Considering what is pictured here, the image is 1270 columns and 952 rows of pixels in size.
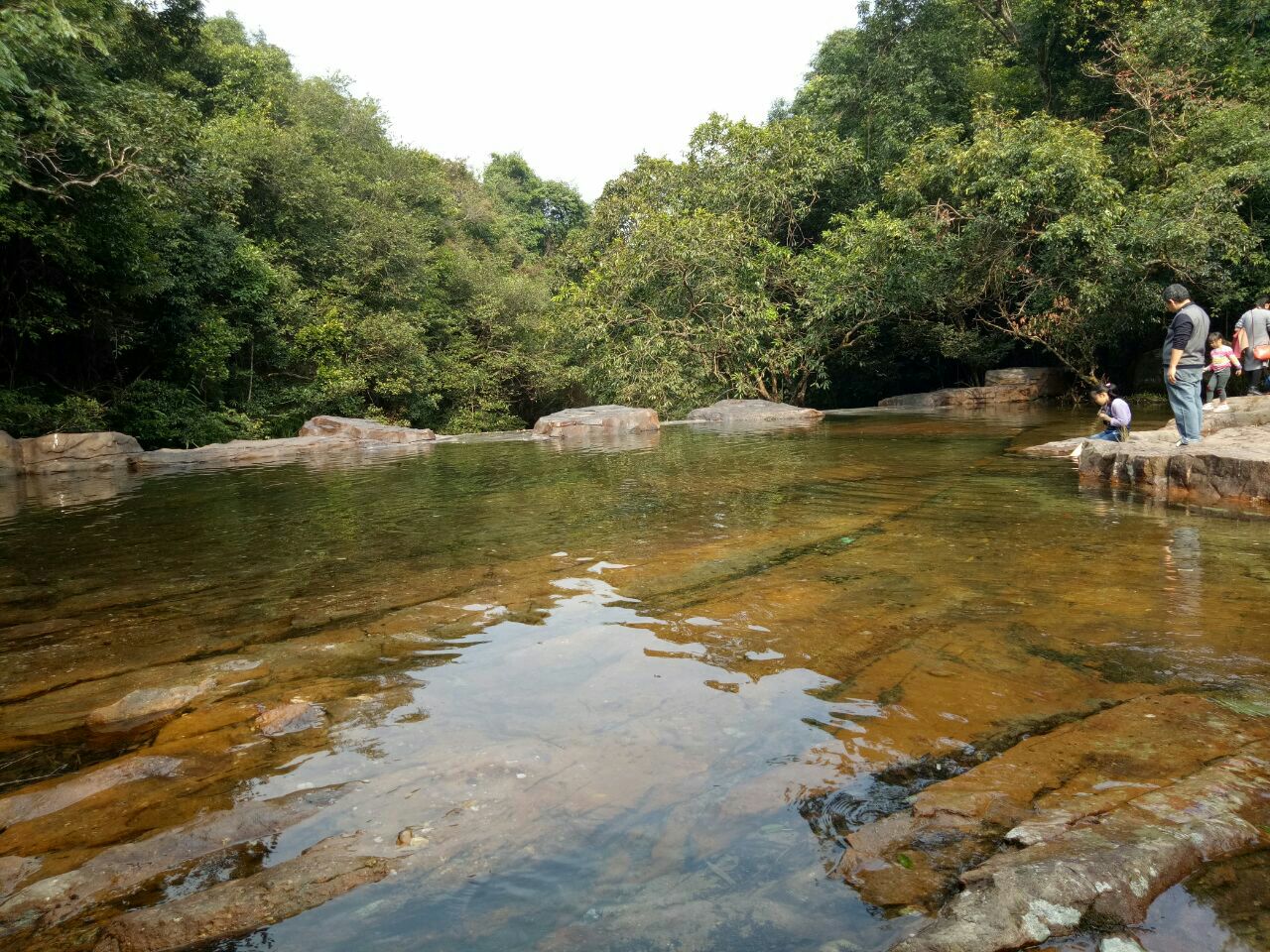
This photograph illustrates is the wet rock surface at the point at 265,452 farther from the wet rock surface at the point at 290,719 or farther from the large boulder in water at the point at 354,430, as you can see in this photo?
the wet rock surface at the point at 290,719

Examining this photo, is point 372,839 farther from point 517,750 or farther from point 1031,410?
point 1031,410

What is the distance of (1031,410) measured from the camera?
1923 cm

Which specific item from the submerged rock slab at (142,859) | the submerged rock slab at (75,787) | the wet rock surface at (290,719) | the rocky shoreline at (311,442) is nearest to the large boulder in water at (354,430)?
the rocky shoreline at (311,442)

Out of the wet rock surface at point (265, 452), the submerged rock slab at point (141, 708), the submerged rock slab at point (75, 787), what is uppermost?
the wet rock surface at point (265, 452)

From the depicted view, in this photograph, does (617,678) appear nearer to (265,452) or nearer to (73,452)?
(265,452)

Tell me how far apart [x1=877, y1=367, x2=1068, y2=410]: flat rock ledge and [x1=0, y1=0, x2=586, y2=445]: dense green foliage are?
48.9 feet

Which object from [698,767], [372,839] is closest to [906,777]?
[698,767]

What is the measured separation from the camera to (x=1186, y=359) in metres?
7.22

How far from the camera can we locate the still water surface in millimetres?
1904

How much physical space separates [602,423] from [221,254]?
11153 millimetres

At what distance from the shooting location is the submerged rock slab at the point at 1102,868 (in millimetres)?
1589

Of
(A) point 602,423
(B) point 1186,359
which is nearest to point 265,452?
(A) point 602,423

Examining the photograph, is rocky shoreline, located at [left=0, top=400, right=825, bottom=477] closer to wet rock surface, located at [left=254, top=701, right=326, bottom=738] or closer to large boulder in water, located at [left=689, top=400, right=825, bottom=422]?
large boulder in water, located at [left=689, top=400, right=825, bottom=422]

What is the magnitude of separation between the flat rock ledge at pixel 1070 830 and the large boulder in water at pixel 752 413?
698 inches
